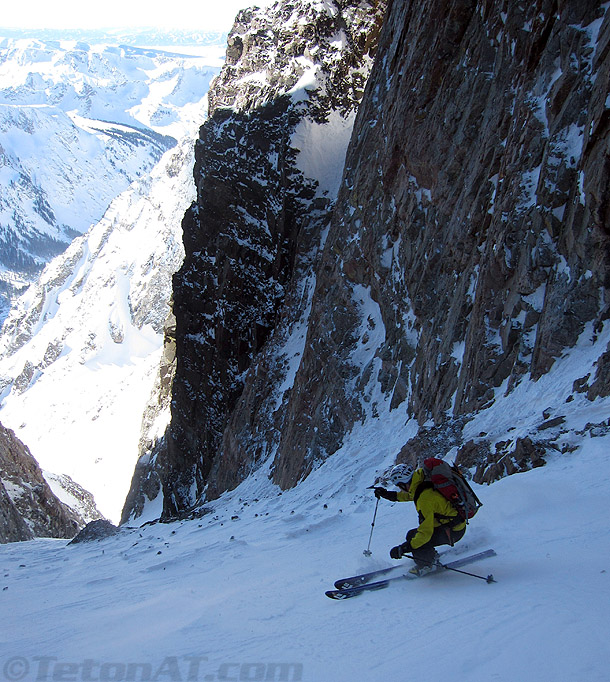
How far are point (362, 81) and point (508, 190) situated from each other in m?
27.2

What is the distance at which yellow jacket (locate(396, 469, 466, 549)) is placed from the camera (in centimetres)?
504

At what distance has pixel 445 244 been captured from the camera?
578 inches

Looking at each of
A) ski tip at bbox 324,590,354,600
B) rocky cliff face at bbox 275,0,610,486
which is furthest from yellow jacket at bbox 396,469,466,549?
rocky cliff face at bbox 275,0,610,486

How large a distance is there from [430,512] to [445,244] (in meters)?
10.7

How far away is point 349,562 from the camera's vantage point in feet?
20.9

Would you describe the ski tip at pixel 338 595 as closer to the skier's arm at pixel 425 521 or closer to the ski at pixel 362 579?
the ski at pixel 362 579

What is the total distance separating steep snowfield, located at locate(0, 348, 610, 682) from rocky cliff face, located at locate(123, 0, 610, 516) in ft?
4.88

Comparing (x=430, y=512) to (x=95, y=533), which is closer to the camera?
(x=430, y=512)

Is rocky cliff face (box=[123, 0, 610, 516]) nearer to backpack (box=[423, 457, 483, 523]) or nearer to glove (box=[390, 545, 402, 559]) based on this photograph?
backpack (box=[423, 457, 483, 523])

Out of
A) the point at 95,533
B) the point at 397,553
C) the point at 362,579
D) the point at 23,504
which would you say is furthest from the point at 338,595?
the point at 23,504

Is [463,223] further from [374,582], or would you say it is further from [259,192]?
[259,192]

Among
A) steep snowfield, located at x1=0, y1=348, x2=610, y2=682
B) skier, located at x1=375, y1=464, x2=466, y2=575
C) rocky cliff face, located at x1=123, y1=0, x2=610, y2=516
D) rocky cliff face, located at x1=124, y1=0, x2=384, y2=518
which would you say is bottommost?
steep snowfield, located at x1=0, y1=348, x2=610, y2=682

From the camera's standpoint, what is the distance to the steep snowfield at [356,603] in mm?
3602

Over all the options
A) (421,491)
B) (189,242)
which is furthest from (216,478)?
(421,491)
